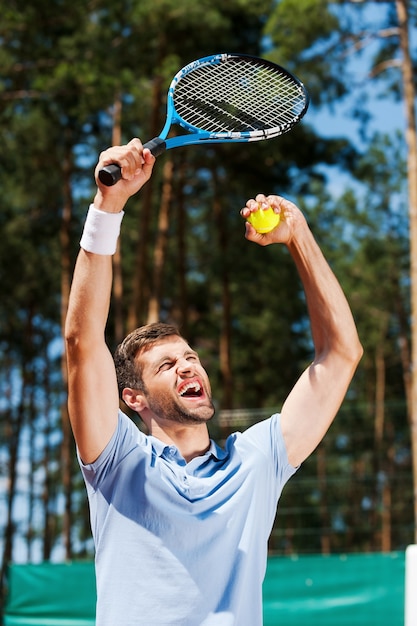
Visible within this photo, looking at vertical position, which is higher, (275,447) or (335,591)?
(275,447)

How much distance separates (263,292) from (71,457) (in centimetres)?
659

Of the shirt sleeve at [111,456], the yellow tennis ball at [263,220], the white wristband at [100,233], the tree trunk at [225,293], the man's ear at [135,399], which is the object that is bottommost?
the shirt sleeve at [111,456]

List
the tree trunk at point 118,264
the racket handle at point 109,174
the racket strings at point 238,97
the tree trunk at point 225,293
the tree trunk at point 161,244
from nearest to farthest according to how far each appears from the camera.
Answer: the racket handle at point 109,174 < the racket strings at point 238,97 < the tree trunk at point 161,244 < the tree trunk at point 118,264 < the tree trunk at point 225,293

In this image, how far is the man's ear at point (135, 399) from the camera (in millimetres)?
3006

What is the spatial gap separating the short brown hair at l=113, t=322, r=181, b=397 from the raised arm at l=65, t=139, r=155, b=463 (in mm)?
421

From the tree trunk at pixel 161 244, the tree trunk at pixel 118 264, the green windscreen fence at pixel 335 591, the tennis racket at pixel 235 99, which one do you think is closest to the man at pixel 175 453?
the tennis racket at pixel 235 99

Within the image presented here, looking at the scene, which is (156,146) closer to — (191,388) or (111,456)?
(191,388)

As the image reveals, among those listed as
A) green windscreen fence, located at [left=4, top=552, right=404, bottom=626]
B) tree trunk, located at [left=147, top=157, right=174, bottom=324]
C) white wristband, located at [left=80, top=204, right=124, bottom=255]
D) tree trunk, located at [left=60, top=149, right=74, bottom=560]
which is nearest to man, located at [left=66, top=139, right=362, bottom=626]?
white wristband, located at [left=80, top=204, right=124, bottom=255]

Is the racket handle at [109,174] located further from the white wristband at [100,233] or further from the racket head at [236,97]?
the racket head at [236,97]

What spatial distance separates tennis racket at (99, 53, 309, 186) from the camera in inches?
142

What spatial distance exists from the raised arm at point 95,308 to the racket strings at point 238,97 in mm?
1197

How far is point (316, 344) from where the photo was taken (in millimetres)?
3057

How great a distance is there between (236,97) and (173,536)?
200cm

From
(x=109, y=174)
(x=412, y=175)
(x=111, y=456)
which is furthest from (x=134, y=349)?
(x=412, y=175)
